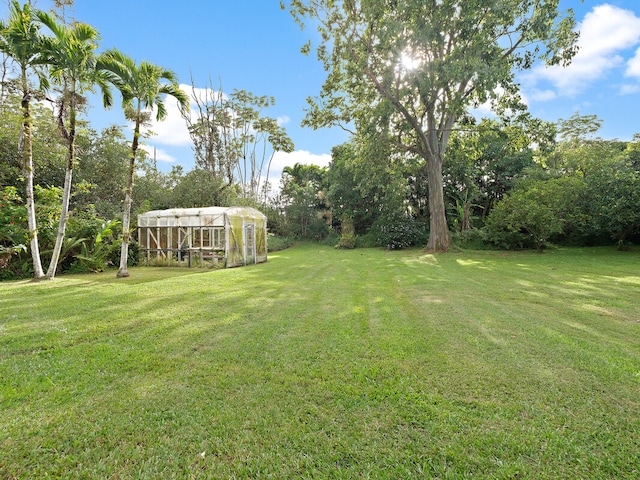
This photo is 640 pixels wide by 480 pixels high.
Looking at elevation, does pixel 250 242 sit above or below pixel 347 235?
below

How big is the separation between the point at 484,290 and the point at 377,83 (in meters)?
10.6

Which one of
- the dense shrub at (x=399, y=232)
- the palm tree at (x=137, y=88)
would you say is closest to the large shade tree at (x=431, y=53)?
the dense shrub at (x=399, y=232)

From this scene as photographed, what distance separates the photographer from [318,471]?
1.72 metres

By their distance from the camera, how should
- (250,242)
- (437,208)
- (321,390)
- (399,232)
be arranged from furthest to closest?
(399,232), (437,208), (250,242), (321,390)

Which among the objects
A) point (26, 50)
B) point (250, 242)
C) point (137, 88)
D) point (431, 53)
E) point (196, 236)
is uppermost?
point (431, 53)

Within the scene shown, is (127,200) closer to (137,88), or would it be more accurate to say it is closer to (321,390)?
(137,88)

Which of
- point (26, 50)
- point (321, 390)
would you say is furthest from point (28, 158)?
point (321, 390)

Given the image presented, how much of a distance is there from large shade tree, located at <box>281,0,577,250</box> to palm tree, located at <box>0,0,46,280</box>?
10082mm

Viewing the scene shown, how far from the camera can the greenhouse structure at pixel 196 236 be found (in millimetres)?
12352

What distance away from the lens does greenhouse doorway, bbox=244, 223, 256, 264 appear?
13633 millimetres

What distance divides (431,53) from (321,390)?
15123 mm

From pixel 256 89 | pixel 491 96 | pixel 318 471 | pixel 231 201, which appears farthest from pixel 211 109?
pixel 318 471

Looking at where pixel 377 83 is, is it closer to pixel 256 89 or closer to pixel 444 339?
pixel 444 339

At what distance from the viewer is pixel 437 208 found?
51.6 feet
